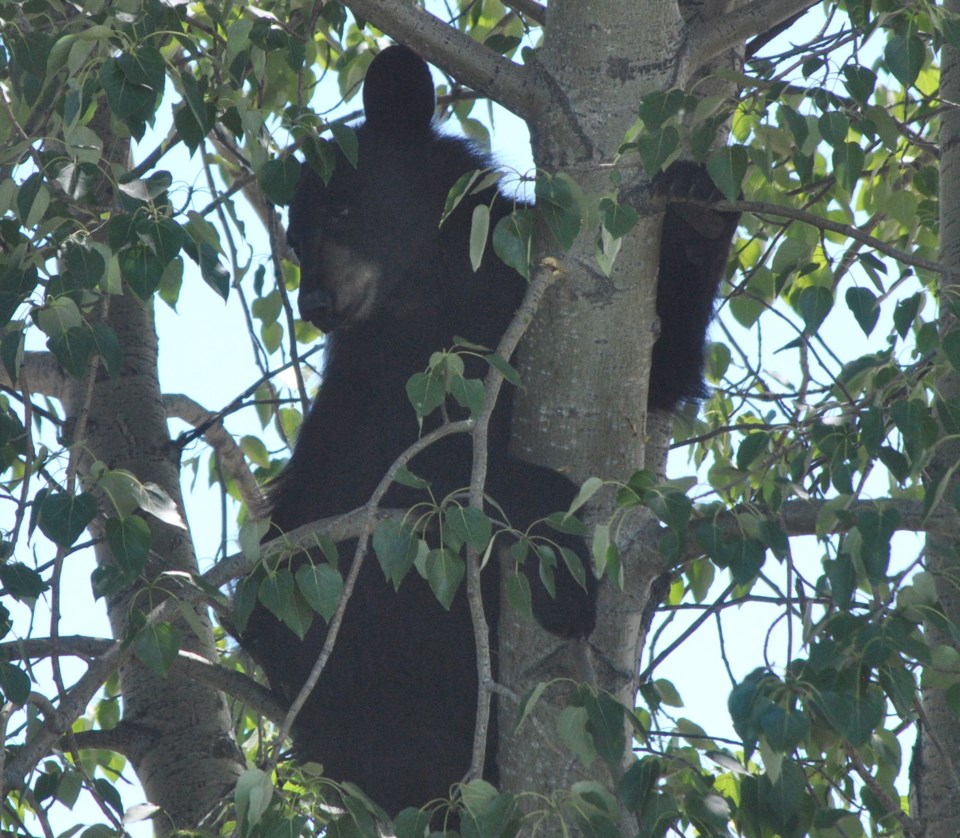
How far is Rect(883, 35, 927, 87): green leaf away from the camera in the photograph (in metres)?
1.98

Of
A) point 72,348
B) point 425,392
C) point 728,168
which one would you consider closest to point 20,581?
point 72,348

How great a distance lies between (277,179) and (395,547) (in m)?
0.71

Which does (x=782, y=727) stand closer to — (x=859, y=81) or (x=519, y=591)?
(x=519, y=591)

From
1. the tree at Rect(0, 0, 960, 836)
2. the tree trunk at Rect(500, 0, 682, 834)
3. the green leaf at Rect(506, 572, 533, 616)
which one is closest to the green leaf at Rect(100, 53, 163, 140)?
the tree at Rect(0, 0, 960, 836)

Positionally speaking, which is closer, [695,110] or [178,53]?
[695,110]

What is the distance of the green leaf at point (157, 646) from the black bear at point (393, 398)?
0.95 metres

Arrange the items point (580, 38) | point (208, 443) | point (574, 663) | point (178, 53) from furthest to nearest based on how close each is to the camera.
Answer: point (208, 443), point (178, 53), point (580, 38), point (574, 663)

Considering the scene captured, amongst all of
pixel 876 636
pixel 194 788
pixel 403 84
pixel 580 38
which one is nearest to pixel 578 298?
Result: pixel 580 38

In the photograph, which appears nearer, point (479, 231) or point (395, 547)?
point (395, 547)

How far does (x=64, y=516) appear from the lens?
6.19 ft

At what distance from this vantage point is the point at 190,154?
212 centimetres

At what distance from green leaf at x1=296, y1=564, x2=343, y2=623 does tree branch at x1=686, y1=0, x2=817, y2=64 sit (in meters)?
1.38

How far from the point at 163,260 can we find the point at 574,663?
1.08m

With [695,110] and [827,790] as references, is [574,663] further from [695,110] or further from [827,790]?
[695,110]
